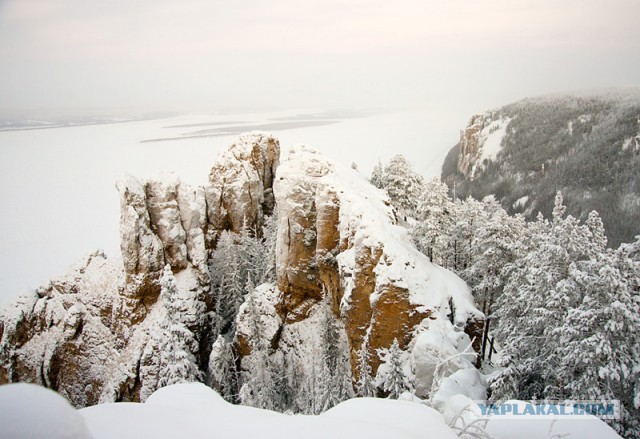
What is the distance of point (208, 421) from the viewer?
511cm

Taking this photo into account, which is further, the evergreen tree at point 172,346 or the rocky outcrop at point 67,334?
the rocky outcrop at point 67,334

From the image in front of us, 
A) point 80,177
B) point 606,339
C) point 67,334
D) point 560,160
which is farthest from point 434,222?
point 80,177

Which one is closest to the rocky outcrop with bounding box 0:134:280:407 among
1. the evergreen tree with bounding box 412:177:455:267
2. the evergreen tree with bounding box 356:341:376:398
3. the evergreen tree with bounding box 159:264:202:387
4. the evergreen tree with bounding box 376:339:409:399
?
the evergreen tree with bounding box 159:264:202:387

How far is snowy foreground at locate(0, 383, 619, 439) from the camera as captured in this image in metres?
2.56

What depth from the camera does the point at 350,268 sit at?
83.6 feet

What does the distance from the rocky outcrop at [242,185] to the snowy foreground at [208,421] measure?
34.5 meters

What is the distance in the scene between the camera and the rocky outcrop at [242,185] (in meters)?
41.5

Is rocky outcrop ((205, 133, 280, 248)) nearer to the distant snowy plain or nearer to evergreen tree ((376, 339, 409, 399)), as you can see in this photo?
the distant snowy plain

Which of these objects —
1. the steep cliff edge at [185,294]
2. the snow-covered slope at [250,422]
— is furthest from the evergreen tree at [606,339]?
the snow-covered slope at [250,422]

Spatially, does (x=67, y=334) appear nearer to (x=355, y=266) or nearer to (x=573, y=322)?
(x=355, y=266)

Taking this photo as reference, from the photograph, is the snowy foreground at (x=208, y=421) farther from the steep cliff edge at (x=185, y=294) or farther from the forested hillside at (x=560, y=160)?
the forested hillside at (x=560, y=160)

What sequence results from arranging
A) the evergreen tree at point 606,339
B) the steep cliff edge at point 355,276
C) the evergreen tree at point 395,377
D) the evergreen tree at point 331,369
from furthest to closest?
the evergreen tree at point 331,369 → the steep cliff edge at point 355,276 → the evergreen tree at point 395,377 → the evergreen tree at point 606,339

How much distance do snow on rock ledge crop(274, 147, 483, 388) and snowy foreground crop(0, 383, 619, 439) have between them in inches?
504

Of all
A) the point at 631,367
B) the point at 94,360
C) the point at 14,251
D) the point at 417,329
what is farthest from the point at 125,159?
the point at 631,367
